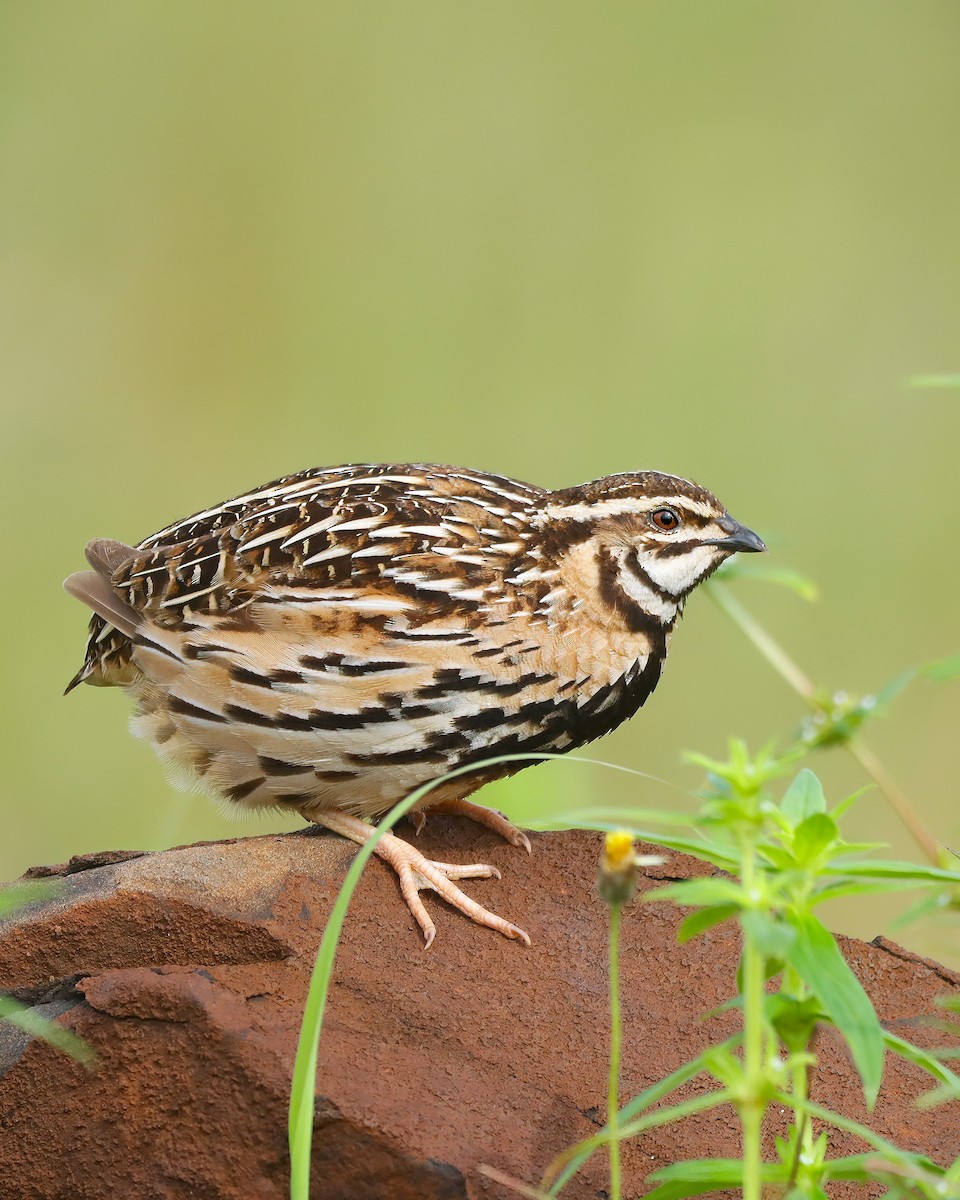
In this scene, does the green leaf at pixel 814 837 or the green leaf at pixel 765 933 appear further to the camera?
the green leaf at pixel 814 837

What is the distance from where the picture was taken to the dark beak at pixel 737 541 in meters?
5.41

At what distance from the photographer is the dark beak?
17.8 feet

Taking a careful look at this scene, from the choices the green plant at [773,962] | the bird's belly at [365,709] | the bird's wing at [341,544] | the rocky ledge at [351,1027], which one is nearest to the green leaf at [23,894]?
the rocky ledge at [351,1027]

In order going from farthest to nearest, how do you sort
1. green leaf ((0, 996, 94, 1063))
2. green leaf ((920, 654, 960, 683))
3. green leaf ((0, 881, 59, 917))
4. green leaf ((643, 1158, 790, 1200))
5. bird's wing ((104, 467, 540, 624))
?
bird's wing ((104, 467, 540, 624))
green leaf ((0, 996, 94, 1063))
green leaf ((0, 881, 59, 917))
green leaf ((920, 654, 960, 683))
green leaf ((643, 1158, 790, 1200))

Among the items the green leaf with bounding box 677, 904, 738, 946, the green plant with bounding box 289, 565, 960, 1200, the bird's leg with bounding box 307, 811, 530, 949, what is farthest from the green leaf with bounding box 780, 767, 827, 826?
the bird's leg with bounding box 307, 811, 530, 949

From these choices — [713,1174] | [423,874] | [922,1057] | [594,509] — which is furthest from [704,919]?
[594,509]

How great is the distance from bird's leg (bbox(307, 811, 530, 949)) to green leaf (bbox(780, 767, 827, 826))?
1337 mm

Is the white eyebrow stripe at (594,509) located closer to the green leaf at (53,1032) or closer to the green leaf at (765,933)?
the green leaf at (53,1032)

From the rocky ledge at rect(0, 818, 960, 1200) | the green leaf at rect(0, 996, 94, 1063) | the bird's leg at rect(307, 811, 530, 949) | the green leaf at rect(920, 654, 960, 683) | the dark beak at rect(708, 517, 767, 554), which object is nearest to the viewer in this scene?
the green leaf at rect(920, 654, 960, 683)

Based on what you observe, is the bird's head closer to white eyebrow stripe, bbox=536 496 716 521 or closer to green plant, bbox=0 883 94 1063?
white eyebrow stripe, bbox=536 496 716 521

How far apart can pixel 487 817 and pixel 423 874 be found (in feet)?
1.99

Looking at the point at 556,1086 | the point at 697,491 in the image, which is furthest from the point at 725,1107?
the point at 697,491

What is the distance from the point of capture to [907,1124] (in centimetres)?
434

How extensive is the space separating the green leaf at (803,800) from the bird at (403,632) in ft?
4.47
